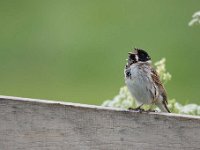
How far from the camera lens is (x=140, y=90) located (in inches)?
244

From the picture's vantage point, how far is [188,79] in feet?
34.7

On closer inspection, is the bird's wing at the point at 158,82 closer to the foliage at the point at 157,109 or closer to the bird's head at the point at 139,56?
the foliage at the point at 157,109

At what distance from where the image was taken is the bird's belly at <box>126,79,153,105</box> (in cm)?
611

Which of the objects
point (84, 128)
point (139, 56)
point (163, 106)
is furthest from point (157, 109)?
point (84, 128)

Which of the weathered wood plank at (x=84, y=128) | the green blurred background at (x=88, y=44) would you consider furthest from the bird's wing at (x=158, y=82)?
the green blurred background at (x=88, y=44)

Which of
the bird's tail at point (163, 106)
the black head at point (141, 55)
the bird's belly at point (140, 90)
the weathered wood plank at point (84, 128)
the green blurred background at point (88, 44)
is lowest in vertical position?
the weathered wood plank at point (84, 128)

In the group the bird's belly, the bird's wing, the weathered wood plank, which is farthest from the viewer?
the bird's wing

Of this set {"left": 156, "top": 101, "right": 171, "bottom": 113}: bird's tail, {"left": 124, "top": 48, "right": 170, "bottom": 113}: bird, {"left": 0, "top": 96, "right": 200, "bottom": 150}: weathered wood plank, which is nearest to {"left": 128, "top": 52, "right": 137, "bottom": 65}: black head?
{"left": 124, "top": 48, "right": 170, "bottom": 113}: bird

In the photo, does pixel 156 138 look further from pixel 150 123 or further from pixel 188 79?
Result: pixel 188 79

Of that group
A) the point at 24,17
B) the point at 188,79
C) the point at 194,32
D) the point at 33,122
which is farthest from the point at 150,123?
the point at 24,17

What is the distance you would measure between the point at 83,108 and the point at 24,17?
831 cm

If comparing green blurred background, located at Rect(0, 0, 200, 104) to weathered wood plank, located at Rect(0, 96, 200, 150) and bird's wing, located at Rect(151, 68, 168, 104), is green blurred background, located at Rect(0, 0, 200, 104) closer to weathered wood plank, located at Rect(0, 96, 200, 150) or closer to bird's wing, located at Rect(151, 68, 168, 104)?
bird's wing, located at Rect(151, 68, 168, 104)

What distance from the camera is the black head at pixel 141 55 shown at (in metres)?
6.01

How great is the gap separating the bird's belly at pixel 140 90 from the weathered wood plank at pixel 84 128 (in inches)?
72.9
